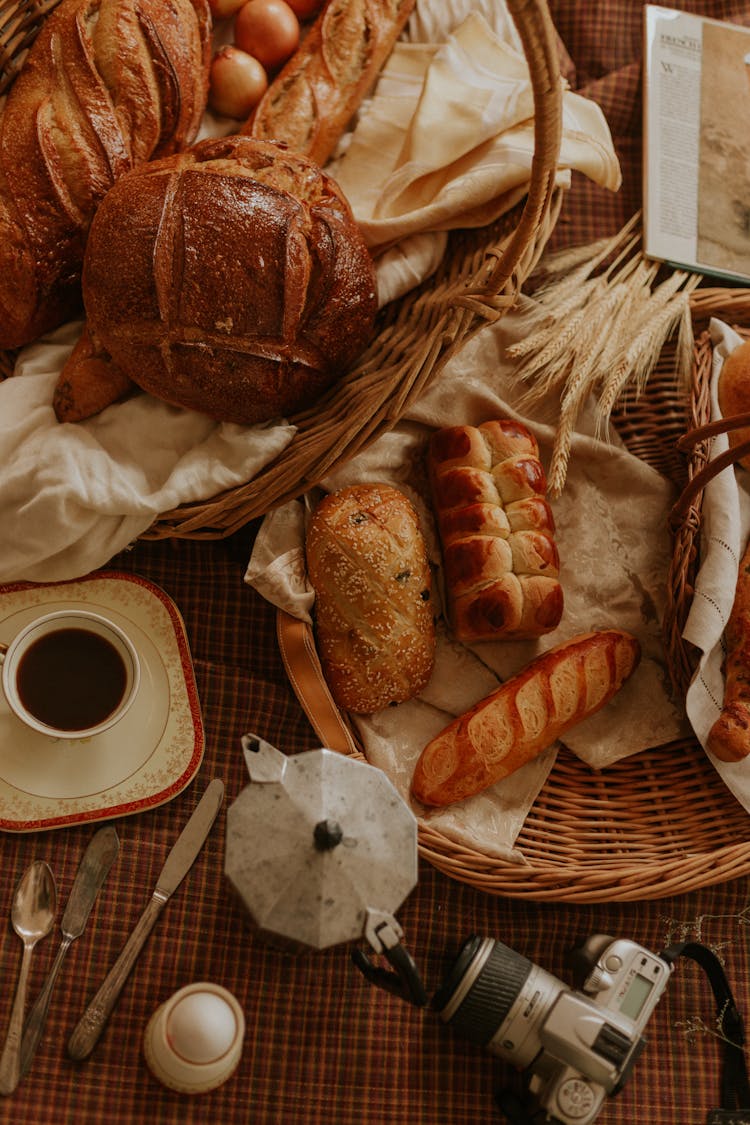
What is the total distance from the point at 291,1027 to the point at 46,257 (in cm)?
117

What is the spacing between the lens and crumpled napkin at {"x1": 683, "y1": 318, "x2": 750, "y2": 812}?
1.42 meters

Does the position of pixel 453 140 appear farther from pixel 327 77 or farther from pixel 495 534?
pixel 495 534

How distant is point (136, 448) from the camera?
1.38 m

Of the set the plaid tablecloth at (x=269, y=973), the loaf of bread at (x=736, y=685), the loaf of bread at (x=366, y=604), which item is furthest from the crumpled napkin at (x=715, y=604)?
the loaf of bread at (x=366, y=604)

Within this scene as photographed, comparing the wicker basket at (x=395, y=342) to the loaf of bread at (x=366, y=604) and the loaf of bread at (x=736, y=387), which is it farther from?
the loaf of bread at (x=736, y=387)

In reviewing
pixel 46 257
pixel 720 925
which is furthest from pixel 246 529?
pixel 720 925

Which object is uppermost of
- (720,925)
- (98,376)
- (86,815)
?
(98,376)

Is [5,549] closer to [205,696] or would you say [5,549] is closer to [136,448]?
[136,448]

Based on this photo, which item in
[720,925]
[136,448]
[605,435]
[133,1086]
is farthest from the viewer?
[605,435]

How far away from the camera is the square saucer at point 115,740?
1335 millimetres

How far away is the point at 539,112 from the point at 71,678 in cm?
98

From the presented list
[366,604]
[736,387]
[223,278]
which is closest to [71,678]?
[366,604]

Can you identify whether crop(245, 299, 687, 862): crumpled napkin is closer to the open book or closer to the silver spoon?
the open book

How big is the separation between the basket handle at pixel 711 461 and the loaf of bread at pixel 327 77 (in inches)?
31.0
